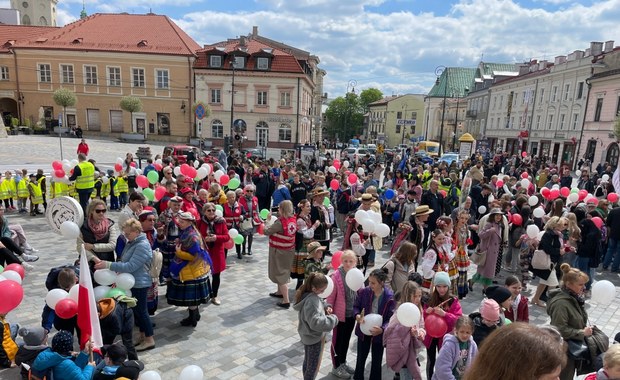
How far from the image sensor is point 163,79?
4084 cm

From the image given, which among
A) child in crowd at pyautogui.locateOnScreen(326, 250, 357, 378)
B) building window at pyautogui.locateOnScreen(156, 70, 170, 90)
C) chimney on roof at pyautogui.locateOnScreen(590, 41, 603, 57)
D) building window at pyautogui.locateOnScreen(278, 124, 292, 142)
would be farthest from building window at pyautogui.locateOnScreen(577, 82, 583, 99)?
child in crowd at pyautogui.locateOnScreen(326, 250, 357, 378)

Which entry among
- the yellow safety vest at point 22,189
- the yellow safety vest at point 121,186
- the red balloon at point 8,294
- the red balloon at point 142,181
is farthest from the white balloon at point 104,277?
the yellow safety vest at point 22,189

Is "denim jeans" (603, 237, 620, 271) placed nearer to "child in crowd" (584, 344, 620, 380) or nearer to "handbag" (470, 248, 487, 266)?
"handbag" (470, 248, 487, 266)

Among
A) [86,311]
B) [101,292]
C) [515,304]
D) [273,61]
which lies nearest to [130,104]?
[273,61]

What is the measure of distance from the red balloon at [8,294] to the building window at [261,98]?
126ft

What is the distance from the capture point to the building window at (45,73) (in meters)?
40.0

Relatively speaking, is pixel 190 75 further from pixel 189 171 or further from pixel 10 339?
pixel 10 339

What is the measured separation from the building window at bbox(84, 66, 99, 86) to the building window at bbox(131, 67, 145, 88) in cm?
377

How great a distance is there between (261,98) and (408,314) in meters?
39.3

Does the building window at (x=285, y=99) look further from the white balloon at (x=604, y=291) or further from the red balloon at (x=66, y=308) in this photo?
the white balloon at (x=604, y=291)

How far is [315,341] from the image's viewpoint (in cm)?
432

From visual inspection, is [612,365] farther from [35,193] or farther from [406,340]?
[35,193]

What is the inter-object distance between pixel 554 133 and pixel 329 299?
4156cm

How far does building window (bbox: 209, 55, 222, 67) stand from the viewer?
4019cm
